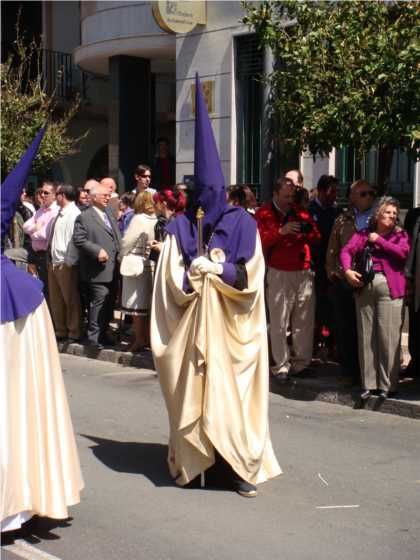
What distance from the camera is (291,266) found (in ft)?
30.7

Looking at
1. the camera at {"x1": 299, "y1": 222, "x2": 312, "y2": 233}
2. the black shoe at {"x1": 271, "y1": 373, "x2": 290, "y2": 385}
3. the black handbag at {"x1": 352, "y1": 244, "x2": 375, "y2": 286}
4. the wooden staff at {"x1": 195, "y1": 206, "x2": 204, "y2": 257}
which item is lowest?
the black shoe at {"x1": 271, "y1": 373, "x2": 290, "y2": 385}

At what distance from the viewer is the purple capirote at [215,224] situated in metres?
6.00

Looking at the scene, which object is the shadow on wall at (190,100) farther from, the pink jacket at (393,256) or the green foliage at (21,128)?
the pink jacket at (393,256)

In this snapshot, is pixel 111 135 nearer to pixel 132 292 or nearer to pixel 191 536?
pixel 132 292

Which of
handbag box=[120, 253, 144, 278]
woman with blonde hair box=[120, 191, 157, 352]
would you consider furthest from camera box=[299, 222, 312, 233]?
handbag box=[120, 253, 144, 278]

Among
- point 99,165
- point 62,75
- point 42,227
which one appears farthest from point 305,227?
point 62,75

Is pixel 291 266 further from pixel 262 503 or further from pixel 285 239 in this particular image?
pixel 262 503

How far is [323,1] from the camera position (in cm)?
945

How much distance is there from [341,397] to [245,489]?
317cm

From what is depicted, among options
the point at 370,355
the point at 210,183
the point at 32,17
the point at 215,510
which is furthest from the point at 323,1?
the point at 32,17

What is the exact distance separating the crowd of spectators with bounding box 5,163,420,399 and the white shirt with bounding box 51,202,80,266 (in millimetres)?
15

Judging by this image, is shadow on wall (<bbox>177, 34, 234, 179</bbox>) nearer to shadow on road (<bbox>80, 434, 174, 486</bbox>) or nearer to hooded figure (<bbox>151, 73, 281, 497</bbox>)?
shadow on road (<bbox>80, 434, 174, 486</bbox>)

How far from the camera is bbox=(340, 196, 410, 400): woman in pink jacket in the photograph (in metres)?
8.36

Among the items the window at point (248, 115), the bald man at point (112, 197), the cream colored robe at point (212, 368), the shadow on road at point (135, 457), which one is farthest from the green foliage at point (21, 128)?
the cream colored robe at point (212, 368)
